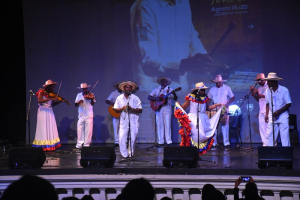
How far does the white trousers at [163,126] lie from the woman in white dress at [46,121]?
3.48 meters

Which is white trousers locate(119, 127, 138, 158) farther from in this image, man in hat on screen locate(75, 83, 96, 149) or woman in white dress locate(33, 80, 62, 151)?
man in hat on screen locate(75, 83, 96, 149)

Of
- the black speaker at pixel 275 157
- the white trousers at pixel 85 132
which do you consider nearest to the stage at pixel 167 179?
the black speaker at pixel 275 157

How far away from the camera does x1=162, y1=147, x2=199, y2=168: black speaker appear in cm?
770

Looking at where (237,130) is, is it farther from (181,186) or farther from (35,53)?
(35,53)

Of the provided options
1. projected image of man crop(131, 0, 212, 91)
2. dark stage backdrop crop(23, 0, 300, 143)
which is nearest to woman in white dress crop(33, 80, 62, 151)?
dark stage backdrop crop(23, 0, 300, 143)

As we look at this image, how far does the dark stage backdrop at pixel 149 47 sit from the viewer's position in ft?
44.2

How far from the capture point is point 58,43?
577 inches

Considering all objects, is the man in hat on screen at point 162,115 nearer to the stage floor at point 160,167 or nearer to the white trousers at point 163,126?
the white trousers at point 163,126

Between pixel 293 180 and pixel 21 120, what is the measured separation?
35.4ft

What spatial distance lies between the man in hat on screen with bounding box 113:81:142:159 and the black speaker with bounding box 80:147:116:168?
1.36 meters

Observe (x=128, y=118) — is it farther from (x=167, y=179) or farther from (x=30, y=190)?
(x=30, y=190)

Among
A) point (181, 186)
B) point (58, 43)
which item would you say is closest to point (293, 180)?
point (181, 186)

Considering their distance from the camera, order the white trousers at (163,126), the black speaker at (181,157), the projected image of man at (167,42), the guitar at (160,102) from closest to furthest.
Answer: the black speaker at (181,157) → the guitar at (160,102) → the white trousers at (163,126) → the projected image of man at (167,42)

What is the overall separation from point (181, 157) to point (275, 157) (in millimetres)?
1827
